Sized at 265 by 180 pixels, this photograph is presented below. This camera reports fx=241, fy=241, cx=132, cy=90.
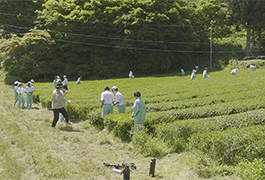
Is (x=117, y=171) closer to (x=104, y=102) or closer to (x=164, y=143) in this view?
(x=164, y=143)

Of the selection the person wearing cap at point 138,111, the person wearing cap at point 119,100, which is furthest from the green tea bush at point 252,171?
the person wearing cap at point 119,100

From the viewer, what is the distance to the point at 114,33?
137 feet

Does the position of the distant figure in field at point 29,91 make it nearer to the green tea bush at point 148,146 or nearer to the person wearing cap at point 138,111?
the person wearing cap at point 138,111

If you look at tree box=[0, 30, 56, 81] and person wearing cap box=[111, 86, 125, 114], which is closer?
person wearing cap box=[111, 86, 125, 114]

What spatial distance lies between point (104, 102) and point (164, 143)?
3.70m

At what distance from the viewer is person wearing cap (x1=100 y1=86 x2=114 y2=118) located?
1048cm

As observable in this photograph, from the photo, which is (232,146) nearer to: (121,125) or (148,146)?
(148,146)

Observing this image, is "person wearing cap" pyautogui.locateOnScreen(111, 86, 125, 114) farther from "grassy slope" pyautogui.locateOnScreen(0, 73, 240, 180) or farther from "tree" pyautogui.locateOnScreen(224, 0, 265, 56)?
"tree" pyautogui.locateOnScreen(224, 0, 265, 56)

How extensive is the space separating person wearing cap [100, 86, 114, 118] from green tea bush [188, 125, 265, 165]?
15.6 feet

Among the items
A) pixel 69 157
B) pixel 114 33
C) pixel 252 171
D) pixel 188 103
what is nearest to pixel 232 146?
pixel 252 171

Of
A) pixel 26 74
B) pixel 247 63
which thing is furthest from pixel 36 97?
pixel 247 63

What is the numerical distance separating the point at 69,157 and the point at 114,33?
120ft

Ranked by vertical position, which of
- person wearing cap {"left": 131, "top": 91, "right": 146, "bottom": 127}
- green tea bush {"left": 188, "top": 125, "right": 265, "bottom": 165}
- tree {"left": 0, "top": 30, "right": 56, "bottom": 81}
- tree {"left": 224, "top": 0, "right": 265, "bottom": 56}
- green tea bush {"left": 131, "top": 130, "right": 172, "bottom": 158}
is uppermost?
tree {"left": 224, "top": 0, "right": 265, "bottom": 56}

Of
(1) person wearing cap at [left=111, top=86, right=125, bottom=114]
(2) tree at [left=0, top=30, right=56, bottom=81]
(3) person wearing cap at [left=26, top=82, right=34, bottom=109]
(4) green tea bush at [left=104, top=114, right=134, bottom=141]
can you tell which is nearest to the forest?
(2) tree at [left=0, top=30, right=56, bottom=81]
